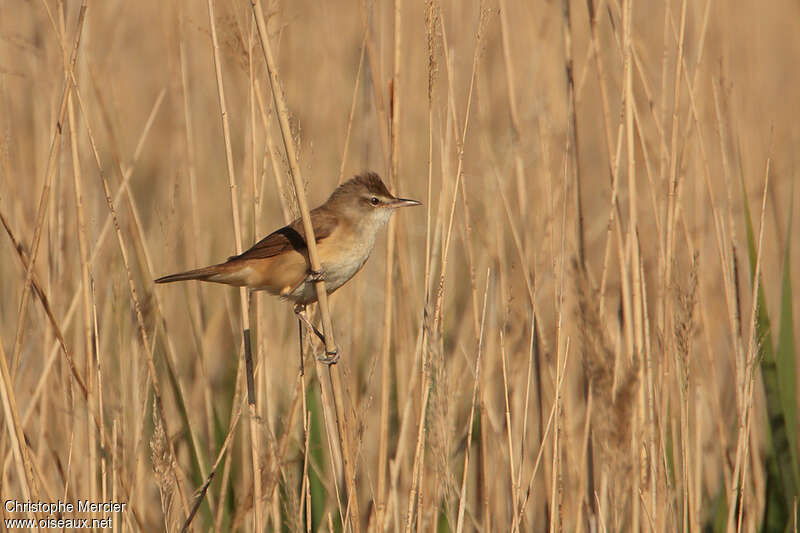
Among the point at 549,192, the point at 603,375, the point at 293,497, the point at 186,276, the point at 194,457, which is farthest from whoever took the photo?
the point at 194,457

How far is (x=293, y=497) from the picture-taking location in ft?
6.73

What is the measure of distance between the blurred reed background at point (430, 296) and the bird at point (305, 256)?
153mm

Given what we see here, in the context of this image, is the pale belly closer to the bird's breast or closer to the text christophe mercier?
the bird's breast

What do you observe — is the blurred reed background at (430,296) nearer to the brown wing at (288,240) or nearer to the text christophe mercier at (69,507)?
the text christophe mercier at (69,507)

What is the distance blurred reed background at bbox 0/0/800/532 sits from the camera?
7.83 ft

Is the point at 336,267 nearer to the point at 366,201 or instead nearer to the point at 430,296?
the point at 366,201

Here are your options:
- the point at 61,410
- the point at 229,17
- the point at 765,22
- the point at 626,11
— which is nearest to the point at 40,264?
the point at 61,410

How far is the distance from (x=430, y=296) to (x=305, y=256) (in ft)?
1.84

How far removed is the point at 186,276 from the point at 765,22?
13.6 ft

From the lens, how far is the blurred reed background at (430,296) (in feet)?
7.83

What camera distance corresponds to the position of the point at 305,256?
2775 millimetres

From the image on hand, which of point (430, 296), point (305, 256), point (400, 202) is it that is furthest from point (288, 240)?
point (430, 296)

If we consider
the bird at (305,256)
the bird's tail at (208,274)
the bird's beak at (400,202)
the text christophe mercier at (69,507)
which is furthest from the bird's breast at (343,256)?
the text christophe mercier at (69,507)

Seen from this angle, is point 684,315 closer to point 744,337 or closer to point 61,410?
point 744,337
